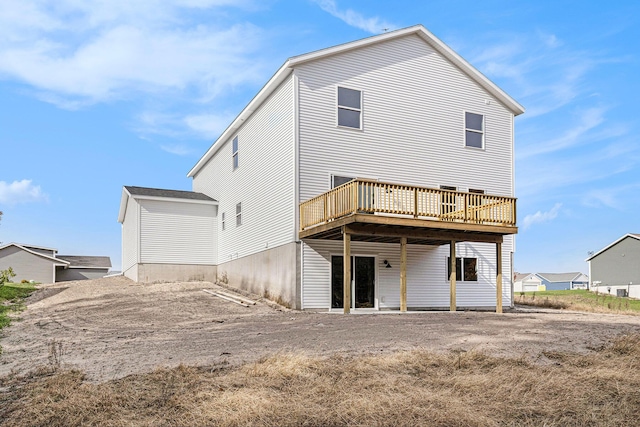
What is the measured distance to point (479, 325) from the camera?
12.8 meters

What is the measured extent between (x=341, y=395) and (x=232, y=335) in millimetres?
5150

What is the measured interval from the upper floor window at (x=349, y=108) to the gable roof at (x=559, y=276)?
7910cm

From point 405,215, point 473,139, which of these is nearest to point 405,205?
point 405,215

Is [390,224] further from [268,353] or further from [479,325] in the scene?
[268,353]

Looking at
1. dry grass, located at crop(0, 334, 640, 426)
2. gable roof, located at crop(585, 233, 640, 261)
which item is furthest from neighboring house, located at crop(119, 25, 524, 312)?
gable roof, located at crop(585, 233, 640, 261)

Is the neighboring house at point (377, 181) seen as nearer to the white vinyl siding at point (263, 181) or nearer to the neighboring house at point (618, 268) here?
the white vinyl siding at point (263, 181)

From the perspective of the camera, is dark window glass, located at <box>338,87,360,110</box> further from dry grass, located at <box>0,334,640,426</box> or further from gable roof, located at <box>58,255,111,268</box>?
gable roof, located at <box>58,255,111,268</box>

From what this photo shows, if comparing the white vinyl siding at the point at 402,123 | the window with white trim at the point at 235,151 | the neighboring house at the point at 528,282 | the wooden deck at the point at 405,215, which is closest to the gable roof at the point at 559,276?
the neighboring house at the point at 528,282

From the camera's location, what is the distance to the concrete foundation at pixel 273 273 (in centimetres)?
1738

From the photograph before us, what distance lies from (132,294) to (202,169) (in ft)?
35.1

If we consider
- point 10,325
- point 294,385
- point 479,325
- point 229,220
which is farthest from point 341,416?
point 229,220

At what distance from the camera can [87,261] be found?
47.9m

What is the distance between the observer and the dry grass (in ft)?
20.9

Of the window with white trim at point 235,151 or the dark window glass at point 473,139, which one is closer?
the dark window glass at point 473,139
